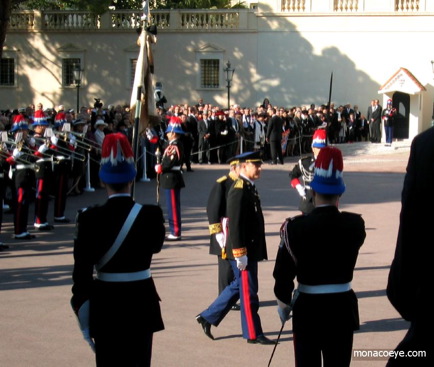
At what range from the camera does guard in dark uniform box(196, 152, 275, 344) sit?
8.45m

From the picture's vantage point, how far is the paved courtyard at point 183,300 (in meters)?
8.12

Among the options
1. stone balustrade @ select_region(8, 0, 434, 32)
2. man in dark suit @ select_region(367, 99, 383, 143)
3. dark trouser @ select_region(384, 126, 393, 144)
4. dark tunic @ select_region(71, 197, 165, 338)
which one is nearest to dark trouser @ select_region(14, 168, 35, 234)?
dark tunic @ select_region(71, 197, 165, 338)

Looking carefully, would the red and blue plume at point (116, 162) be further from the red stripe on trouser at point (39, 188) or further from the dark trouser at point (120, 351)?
the red stripe on trouser at point (39, 188)

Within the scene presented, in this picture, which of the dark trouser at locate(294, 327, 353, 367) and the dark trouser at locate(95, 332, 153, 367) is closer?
the dark trouser at locate(95, 332, 153, 367)

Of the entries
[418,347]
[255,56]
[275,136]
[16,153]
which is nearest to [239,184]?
[418,347]

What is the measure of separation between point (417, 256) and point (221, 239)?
18.2ft

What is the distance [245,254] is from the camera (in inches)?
331

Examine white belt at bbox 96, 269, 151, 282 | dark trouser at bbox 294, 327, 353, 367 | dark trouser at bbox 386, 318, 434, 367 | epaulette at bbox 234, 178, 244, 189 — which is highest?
epaulette at bbox 234, 178, 244, 189

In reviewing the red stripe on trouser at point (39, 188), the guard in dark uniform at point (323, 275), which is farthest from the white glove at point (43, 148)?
the guard in dark uniform at point (323, 275)

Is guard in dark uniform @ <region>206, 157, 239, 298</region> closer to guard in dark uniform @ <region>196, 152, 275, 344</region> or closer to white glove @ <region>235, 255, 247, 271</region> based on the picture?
guard in dark uniform @ <region>196, 152, 275, 344</region>

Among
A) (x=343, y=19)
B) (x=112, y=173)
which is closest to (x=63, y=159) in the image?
(x=112, y=173)

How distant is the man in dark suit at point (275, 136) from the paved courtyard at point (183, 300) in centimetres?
1087

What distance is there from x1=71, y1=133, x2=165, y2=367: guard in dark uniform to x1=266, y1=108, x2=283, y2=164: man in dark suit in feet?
80.5

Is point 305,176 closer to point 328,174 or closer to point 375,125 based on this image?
point 328,174
